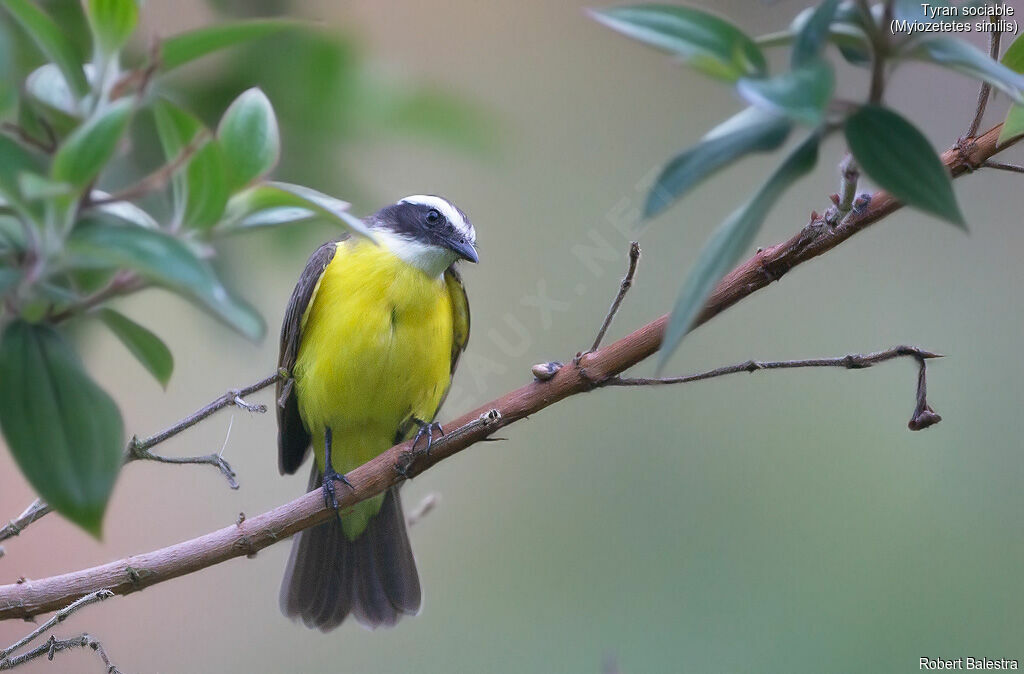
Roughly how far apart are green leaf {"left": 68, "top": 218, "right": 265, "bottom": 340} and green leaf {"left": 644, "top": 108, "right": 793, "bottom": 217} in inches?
11.9

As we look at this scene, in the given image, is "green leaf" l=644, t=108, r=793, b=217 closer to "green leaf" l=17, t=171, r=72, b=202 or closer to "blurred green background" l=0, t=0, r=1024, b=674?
"green leaf" l=17, t=171, r=72, b=202

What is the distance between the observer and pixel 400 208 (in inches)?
101

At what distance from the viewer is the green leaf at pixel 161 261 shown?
69 centimetres

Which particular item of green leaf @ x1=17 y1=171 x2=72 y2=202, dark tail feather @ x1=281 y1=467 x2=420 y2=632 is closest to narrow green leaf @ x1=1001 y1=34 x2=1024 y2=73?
green leaf @ x1=17 y1=171 x2=72 y2=202

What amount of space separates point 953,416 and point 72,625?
2464 millimetres

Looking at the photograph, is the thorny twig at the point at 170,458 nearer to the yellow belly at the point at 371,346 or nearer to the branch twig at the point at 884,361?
the branch twig at the point at 884,361

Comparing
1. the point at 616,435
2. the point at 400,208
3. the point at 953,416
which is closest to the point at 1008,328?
the point at 953,416

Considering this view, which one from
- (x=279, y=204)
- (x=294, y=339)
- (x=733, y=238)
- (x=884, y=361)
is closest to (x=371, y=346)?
(x=294, y=339)

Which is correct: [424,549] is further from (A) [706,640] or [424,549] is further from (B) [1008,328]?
(B) [1008,328]

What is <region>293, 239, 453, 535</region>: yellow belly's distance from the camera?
2229 millimetres

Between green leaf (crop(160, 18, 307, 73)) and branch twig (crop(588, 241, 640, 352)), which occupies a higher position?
branch twig (crop(588, 241, 640, 352))

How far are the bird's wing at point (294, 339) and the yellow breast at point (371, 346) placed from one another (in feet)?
0.05

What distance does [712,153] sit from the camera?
0.78 metres

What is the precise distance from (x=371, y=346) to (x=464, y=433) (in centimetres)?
89
